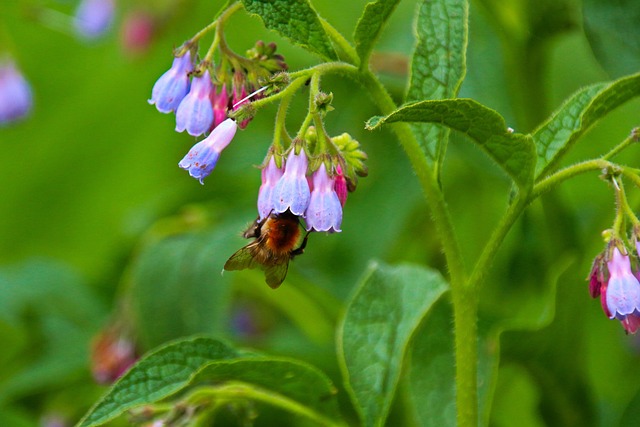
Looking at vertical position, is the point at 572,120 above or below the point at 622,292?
above

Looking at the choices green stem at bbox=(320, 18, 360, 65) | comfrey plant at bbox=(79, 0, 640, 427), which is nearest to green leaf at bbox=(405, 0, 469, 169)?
comfrey plant at bbox=(79, 0, 640, 427)

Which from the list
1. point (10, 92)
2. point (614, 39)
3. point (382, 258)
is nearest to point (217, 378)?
point (614, 39)

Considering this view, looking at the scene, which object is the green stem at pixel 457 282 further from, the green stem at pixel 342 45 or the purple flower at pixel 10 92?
the purple flower at pixel 10 92

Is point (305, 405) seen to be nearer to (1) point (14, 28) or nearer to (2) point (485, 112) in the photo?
(2) point (485, 112)

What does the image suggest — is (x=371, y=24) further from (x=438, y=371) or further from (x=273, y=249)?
(x=438, y=371)

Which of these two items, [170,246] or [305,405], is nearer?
[305,405]

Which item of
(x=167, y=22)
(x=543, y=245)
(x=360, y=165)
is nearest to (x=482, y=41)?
(x=543, y=245)

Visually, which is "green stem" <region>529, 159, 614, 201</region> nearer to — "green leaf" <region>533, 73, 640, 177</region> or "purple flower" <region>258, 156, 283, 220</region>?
"green leaf" <region>533, 73, 640, 177</region>

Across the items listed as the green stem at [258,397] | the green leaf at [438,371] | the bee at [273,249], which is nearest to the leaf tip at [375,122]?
the bee at [273,249]
